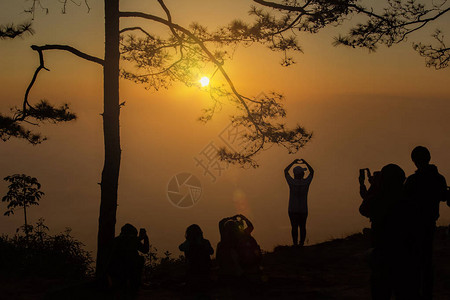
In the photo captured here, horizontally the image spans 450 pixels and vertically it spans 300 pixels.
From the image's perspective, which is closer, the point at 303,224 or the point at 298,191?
the point at 298,191

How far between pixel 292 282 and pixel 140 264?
2.86m

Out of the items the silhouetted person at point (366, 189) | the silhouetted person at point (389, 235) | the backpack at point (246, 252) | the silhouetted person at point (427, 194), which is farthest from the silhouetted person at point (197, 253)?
the silhouetted person at point (389, 235)

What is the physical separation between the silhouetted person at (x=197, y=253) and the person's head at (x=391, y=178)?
14.4ft

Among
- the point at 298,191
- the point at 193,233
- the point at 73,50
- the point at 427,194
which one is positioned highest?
the point at 73,50

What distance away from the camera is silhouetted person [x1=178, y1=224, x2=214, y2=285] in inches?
364

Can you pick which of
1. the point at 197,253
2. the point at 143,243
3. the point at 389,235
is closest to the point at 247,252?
the point at 197,253

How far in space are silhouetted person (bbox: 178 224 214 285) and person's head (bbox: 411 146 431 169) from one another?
3.76 meters

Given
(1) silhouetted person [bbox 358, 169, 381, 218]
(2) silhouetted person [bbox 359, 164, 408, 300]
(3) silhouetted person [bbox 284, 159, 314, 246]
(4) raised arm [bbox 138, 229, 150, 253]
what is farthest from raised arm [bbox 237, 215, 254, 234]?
(2) silhouetted person [bbox 359, 164, 408, 300]

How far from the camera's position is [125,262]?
851 centimetres

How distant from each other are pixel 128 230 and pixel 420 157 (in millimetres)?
4330

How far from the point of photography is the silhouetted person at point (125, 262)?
27.7 feet

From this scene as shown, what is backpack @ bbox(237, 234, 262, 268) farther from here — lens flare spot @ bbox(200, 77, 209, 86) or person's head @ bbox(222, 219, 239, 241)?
lens flare spot @ bbox(200, 77, 209, 86)

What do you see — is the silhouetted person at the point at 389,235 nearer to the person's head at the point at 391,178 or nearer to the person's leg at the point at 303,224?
the person's head at the point at 391,178

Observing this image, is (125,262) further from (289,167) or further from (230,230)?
(289,167)
